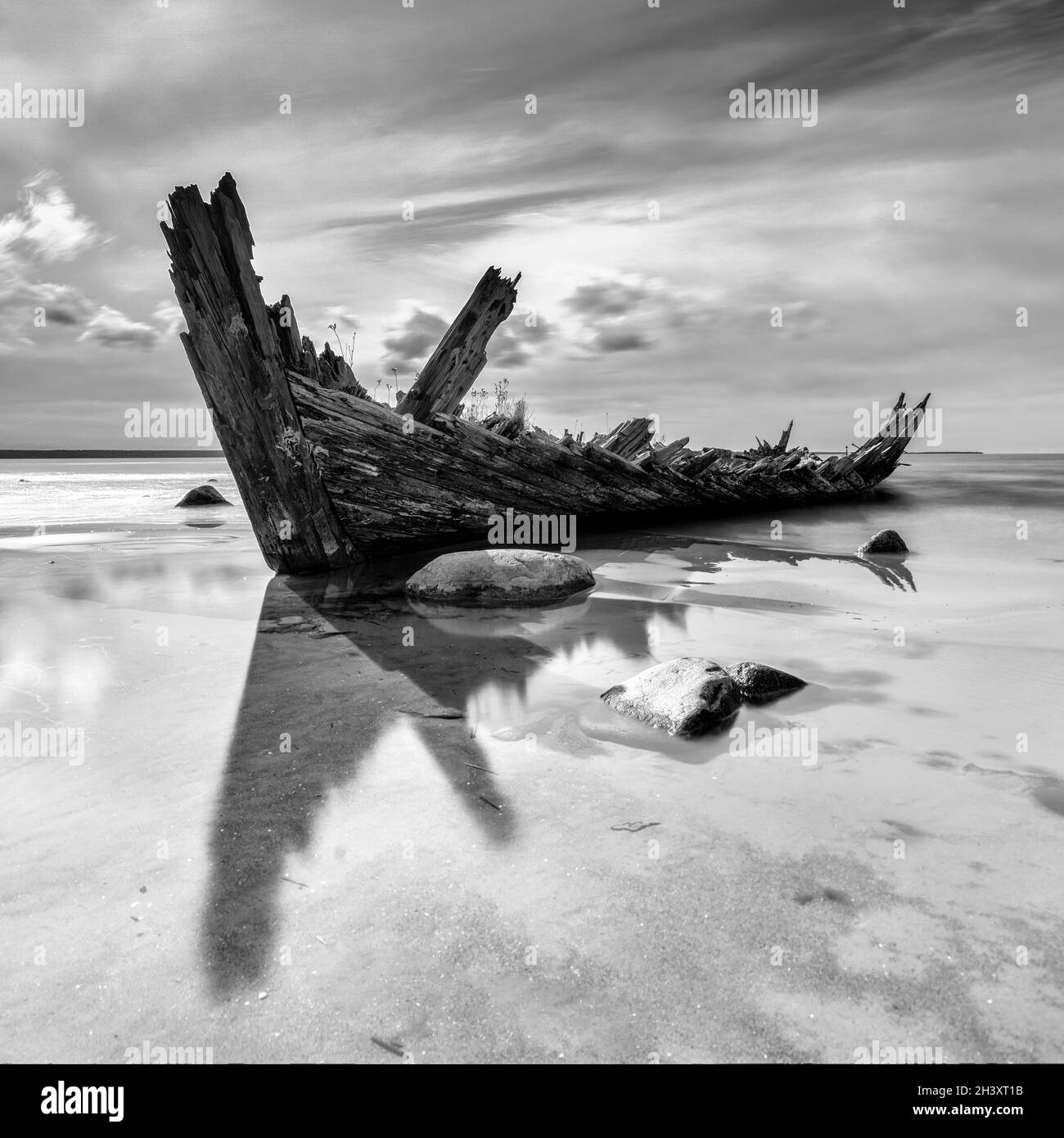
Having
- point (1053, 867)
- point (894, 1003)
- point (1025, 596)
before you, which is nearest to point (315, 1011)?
point (894, 1003)

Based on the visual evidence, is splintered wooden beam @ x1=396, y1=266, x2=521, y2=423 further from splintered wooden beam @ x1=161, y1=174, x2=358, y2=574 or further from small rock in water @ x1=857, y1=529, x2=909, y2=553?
small rock in water @ x1=857, y1=529, x2=909, y2=553

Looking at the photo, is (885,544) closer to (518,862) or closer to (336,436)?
(336,436)

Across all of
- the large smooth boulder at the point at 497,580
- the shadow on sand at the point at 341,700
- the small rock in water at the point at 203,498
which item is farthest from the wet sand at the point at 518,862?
the small rock in water at the point at 203,498

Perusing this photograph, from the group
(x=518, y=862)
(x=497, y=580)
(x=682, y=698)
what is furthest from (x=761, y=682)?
(x=497, y=580)

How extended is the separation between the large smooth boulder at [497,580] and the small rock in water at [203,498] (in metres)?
15.1

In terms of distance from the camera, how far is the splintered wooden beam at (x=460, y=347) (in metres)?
8.70

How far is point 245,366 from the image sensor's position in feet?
25.0

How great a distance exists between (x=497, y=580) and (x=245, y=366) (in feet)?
11.3

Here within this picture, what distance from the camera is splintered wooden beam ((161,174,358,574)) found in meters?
7.25

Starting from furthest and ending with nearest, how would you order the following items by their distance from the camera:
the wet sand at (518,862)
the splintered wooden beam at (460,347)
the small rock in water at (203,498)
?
1. the small rock in water at (203,498)
2. the splintered wooden beam at (460,347)
3. the wet sand at (518,862)

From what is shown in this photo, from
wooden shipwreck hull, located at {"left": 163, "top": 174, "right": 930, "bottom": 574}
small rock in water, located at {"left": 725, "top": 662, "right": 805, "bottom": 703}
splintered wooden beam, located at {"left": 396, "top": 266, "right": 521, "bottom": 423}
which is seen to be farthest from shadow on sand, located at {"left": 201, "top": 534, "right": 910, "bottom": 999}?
splintered wooden beam, located at {"left": 396, "top": 266, "right": 521, "bottom": 423}

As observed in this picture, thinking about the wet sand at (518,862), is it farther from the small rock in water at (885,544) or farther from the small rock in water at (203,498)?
the small rock in water at (203,498)

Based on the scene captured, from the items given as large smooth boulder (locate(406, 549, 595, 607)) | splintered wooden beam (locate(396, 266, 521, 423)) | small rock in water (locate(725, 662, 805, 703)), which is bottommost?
small rock in water (locate(725, 662, 805, 703))

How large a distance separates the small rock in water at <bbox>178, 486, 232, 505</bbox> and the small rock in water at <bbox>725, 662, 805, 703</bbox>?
19.1 metres
